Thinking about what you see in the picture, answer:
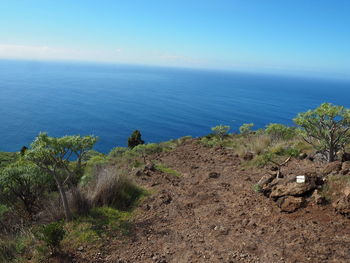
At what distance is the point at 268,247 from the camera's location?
12.6ft

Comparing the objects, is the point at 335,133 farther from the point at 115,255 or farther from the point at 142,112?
the point at 142,112

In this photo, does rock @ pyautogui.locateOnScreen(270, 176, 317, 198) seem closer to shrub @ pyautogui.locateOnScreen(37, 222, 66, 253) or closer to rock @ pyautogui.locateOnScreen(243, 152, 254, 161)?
shrub @ pyautogui.locateOnScreen(37, 222, 66, 253)

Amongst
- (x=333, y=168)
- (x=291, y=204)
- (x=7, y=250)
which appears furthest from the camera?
(x=333, y=168)

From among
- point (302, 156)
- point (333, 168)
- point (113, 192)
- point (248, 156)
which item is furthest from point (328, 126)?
point (113, 192)

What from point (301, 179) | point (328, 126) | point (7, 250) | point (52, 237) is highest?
point (328, 126)

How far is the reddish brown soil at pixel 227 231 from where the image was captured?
3688 mm

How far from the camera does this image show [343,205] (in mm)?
4199

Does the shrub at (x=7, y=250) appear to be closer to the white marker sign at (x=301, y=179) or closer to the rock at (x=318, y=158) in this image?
the white marker sign at (x=301, y=179)

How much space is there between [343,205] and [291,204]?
0.87 m

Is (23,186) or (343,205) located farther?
(23,186)

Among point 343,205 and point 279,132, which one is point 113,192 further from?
point 279,132

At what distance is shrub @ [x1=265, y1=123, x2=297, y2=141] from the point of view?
13.0m

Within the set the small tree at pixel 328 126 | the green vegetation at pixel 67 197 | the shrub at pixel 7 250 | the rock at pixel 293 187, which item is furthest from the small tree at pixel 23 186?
the small tree at pixel 328 126

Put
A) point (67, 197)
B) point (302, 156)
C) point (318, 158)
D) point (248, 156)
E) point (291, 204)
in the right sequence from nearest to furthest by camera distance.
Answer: point (291, 204)
point (67, 197)
point (318, 158)
point (302, 156)
point (248, 156)
